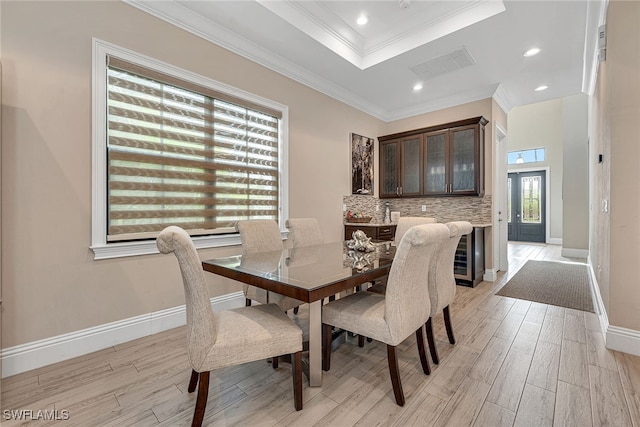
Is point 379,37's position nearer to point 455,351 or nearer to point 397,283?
point 397,283

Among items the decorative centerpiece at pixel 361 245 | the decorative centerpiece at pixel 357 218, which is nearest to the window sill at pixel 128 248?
the decorative centerpiece at pixel 361 245

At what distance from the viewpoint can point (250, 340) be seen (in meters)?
1.38

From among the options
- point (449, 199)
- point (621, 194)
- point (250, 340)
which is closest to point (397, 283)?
point (250, 340)

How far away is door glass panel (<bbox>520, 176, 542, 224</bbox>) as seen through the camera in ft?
28.5

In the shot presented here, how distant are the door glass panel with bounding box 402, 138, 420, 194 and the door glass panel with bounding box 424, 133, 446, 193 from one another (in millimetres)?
151

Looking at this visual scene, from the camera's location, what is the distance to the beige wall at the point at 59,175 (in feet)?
5.99

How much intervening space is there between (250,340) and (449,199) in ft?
13.6

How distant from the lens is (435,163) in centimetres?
447

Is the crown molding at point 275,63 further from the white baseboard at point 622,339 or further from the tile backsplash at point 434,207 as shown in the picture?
the white baseboard at point 622,339

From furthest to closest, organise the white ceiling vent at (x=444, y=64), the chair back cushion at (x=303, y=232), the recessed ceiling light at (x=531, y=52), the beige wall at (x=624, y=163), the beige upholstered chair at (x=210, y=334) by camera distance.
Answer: the white ceiling vent at (x=444, y=64), the recessed ceiling light at (x=531, y=52), the chair back cushion at (x=303, y=232), the beige wall at (x=624, y=163), the beige upholstered chair at (x=210, y=334)

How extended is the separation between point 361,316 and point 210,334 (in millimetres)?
828

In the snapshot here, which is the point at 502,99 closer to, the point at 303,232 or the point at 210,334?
the point at 303,232

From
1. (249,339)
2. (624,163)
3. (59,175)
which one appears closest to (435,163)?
(624,163)

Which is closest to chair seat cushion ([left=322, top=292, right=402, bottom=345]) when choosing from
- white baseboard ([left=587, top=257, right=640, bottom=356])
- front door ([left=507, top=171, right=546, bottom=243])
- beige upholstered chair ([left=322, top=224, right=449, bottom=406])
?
beige upholstered chair ([left=322, top=224, right=449, bottom=406])
